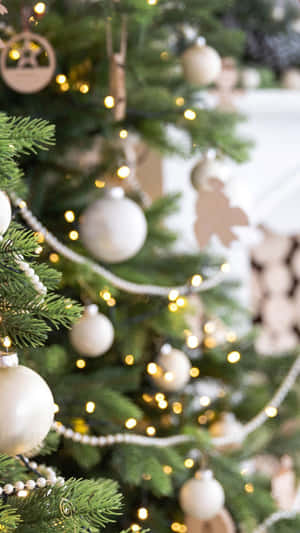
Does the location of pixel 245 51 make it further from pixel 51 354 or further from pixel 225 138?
pixel 51 354

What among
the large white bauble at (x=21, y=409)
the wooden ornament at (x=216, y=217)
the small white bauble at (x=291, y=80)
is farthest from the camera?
the small white bauble at (x=291, y=80)

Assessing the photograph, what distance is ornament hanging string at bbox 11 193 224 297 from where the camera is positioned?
0.58 meters

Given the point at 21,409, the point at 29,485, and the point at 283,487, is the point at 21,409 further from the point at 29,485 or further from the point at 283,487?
the point at 283,487

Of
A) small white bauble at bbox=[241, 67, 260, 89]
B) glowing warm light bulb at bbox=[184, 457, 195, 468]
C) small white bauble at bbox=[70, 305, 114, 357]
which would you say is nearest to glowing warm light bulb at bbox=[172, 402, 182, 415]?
glowing warm light bulb at bbox=[184, 457, 195, 468]

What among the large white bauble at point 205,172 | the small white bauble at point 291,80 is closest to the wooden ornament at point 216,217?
the large white bauble at point 205,172

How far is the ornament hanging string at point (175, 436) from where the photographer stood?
59cm

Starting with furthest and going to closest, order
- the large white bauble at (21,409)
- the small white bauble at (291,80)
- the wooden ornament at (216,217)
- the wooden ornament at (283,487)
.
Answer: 1. the small white bauble at (291,80)
2. the wooden ornament at (283,487)
3. the wooden ornament at (216,217)
4. the large white bauble at (21,409)

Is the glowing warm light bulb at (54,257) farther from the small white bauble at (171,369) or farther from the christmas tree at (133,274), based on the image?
the small white bauble at (171,369)

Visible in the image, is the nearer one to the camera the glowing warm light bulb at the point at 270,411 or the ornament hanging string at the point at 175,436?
the ornament hanging string at the point at 175,436

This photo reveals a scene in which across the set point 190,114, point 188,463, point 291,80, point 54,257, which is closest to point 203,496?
point 188,463

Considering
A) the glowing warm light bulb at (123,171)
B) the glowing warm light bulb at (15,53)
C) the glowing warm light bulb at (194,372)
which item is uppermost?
the glowing warm light bulb at (15,53)

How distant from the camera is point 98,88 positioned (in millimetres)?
737

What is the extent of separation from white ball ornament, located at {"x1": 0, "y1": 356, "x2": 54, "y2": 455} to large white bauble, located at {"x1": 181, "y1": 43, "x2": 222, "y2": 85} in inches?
20.4

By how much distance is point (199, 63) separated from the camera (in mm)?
726
